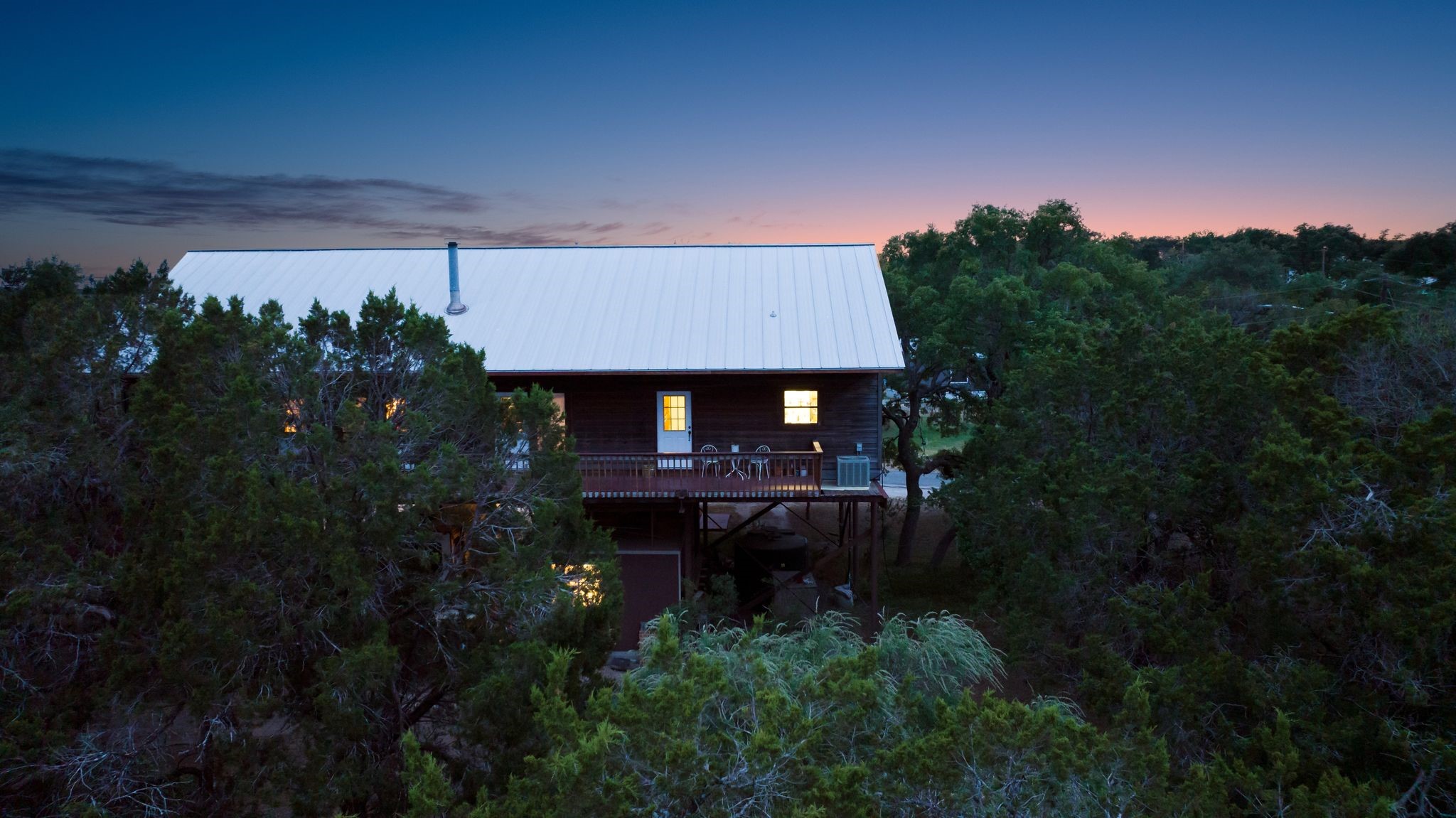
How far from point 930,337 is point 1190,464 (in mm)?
8909

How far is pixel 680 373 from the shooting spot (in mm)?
17234

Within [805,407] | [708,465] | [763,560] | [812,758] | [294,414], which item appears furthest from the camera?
[763,560]

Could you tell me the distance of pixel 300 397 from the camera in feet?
33.5

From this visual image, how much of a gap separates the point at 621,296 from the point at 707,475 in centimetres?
522

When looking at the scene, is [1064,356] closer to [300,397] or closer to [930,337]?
[930,337]

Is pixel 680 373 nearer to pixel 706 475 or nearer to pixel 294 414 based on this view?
pixel 706 475

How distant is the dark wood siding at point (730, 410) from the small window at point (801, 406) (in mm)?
81

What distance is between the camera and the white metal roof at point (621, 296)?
17.3 m

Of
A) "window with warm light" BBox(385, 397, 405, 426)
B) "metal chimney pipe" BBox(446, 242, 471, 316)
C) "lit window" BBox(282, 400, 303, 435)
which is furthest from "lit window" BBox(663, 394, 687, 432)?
"lit window" BBox(282, 400, 303, 435)

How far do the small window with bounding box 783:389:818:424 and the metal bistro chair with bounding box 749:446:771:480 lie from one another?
1.29m

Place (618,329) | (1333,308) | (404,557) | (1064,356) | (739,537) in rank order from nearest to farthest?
(404,557) → (1064,356) → (618,329) → (739,537) → (1333,308)

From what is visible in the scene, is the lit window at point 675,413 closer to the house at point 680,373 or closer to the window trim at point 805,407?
the house at point 680,373

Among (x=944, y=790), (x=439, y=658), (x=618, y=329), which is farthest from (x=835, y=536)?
(x=944, y=790)

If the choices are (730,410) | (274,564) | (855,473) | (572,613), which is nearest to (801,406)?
(730,410)
